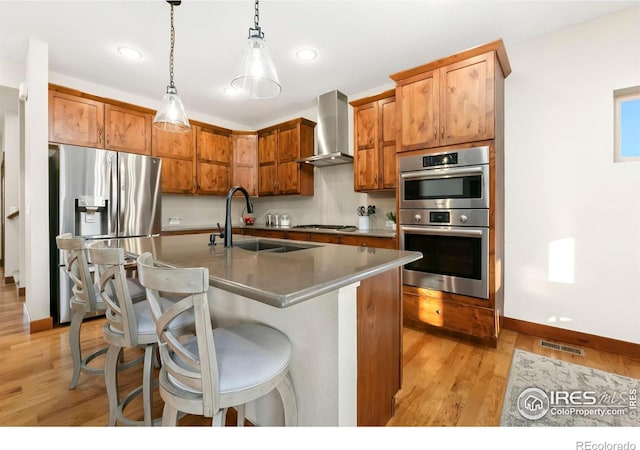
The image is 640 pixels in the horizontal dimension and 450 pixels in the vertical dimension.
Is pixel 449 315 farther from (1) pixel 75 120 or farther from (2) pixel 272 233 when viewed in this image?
(1) pixel 75 120

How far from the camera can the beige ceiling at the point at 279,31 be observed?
2262 millimetres

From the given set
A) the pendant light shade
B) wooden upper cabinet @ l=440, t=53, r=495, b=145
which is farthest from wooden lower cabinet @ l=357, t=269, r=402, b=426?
the pendant light shade

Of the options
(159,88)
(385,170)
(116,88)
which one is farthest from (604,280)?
(116,88)

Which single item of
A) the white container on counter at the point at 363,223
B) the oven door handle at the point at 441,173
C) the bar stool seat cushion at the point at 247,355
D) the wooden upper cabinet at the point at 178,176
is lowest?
the bar stool seat cushion at the point at 247,355

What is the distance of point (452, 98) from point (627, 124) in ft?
4.51

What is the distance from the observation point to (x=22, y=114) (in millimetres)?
3318

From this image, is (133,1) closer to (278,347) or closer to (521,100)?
(278,347)

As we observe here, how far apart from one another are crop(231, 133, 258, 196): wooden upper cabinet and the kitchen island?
3.40 metres

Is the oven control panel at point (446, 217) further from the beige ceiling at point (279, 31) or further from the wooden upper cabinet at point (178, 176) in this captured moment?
the wooden upper cabinet at point (178, 176)

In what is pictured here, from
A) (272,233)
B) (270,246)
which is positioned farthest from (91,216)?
(270,246)

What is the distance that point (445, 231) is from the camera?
257 centimetres

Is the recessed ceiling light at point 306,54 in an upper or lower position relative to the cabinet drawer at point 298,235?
upper

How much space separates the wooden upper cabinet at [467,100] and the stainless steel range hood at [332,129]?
57.6 inches

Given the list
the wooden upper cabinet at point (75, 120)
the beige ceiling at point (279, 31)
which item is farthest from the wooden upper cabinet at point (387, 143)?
the wooden upper cabinet at point (75, 120)
